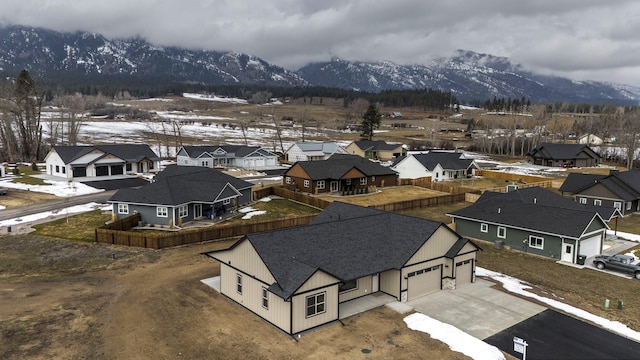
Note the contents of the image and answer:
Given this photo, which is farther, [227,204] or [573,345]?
[227,204]

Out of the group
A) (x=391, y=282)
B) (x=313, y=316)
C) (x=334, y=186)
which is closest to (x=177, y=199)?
(x=391, y=282)

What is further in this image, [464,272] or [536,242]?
[536,242]

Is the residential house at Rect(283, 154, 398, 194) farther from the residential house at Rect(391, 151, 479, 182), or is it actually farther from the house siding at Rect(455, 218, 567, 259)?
the house siding at Rect(455, 218, 567, 259)

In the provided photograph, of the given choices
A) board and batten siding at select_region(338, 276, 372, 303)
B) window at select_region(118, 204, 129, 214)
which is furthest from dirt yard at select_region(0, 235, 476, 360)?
window at select_region(118, 204, 129, 214)

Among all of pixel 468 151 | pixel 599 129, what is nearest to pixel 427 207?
pixel 468 151

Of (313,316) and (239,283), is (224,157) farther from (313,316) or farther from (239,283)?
(313,316)

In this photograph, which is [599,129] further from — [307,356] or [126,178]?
[307,356]
